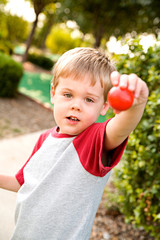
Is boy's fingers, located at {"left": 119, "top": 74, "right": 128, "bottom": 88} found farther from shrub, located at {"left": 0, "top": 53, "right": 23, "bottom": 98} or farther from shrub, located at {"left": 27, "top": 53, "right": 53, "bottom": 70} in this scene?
shrub, located at {"left": 27, "top": 53, "right": 53, "bottom": 70}

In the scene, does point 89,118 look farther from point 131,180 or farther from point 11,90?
point 11,90

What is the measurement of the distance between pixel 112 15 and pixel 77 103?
20785 millimetres

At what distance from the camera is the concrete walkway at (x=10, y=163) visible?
2.56 m

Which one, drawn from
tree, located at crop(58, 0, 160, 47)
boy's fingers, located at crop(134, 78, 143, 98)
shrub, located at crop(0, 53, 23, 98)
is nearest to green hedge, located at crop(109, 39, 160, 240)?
boy's fingers, located at crop(134, 78, 143, 98)

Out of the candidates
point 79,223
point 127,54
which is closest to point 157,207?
point 79,223

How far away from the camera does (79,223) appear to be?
4.35 feet

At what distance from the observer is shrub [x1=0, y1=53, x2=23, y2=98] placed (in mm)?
7641

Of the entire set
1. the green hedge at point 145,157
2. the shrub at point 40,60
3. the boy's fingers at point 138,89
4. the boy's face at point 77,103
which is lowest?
the shrub at point 40,60

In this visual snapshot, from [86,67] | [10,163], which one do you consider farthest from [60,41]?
[86,67]

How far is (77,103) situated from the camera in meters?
1.25

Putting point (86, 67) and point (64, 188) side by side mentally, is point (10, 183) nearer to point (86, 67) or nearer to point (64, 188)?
point (64, 188)

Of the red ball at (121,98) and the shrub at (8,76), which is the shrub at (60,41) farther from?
the red ball at (121,98)

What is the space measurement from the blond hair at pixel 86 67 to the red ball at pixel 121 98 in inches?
16.5

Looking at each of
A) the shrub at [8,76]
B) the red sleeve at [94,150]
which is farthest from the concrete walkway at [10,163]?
the shrub at [8,76]
